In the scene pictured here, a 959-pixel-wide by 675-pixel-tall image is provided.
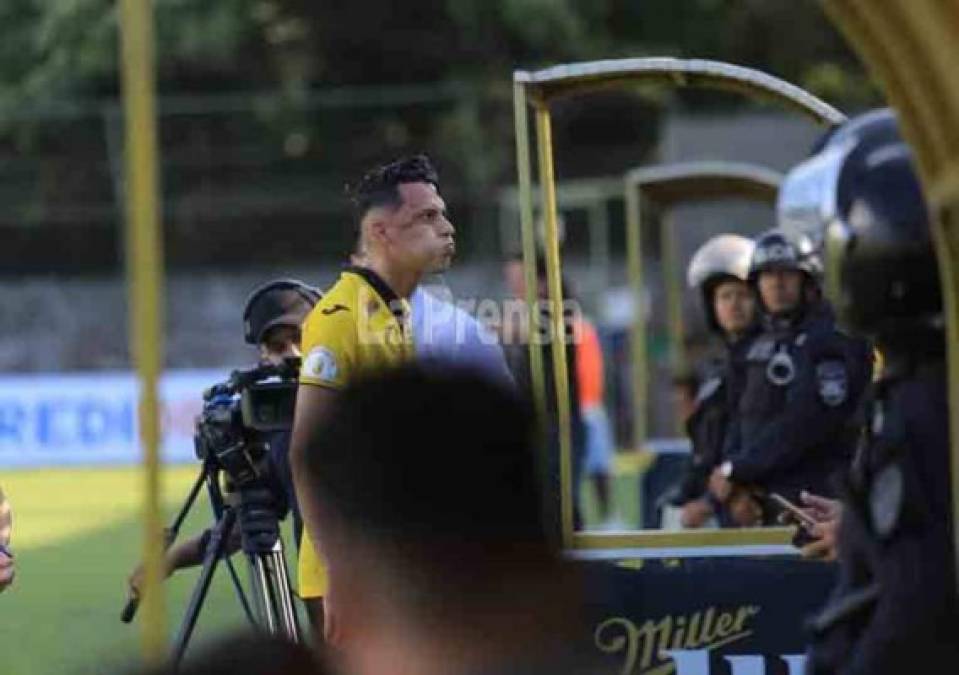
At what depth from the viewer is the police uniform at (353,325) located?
655 centimetres

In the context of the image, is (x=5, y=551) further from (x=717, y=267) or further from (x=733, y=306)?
(x=717, y=267)

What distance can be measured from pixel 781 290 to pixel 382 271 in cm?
245

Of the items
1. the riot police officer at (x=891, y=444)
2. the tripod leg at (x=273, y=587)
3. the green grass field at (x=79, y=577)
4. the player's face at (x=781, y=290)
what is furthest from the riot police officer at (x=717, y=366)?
the riot police officer at (x=891, y=444)

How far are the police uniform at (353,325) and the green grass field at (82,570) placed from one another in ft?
1.80

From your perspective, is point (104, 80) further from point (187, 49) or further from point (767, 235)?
point (767, 235)

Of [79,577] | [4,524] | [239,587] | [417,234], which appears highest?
[417,234]

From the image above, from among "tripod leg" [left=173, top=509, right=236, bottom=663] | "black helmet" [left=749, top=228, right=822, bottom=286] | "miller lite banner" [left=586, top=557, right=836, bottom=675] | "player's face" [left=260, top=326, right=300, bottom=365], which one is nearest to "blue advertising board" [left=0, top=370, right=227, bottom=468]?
"black helmet" [left=749, top=228, right=822, bottom=286]

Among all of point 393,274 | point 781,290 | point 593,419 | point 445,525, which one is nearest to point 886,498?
point 445,525

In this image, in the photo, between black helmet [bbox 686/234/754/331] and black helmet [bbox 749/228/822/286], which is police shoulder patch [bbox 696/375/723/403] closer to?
black helmet [bbox 686/234/754/331]

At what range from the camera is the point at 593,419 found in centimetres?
2128

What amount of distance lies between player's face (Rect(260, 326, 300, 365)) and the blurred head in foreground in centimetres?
551

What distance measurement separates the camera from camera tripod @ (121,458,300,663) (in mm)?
7926

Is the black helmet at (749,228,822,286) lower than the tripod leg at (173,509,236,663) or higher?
higher

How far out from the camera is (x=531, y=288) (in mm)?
7547
